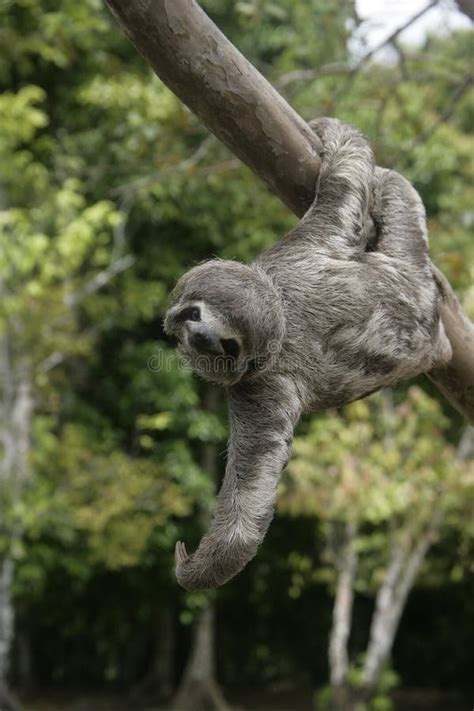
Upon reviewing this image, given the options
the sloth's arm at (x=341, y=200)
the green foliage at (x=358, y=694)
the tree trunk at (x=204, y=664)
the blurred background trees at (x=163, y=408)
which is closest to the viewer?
the sloth's arm at (x=341, y=200)

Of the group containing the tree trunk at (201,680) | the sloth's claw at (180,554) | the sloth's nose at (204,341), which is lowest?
the tree trunk at (201,680)

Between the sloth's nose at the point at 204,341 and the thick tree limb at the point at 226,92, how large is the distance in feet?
2.29

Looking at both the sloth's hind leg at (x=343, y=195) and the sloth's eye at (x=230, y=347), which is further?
→ the sloth's hind leg at (x=343, y=195)

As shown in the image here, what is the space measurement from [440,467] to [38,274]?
5.05 m

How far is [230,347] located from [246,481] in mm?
386

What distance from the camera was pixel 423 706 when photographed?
609 inches

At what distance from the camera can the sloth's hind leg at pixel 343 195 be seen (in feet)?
8.46

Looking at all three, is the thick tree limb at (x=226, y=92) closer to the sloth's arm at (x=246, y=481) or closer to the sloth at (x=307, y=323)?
the sloth at (x=307, y=323)

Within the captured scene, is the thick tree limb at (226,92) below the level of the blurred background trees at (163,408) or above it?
above

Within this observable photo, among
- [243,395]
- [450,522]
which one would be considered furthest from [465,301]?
[243,395]

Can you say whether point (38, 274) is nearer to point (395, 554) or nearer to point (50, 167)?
point (50, 167)

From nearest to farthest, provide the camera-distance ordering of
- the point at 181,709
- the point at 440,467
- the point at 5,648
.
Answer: the point at 5,648 < the point at 440,467 < the point at 181,709

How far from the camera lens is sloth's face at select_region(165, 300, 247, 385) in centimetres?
207

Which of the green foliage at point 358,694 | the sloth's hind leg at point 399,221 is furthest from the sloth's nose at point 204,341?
the green foliage at point 358,694
